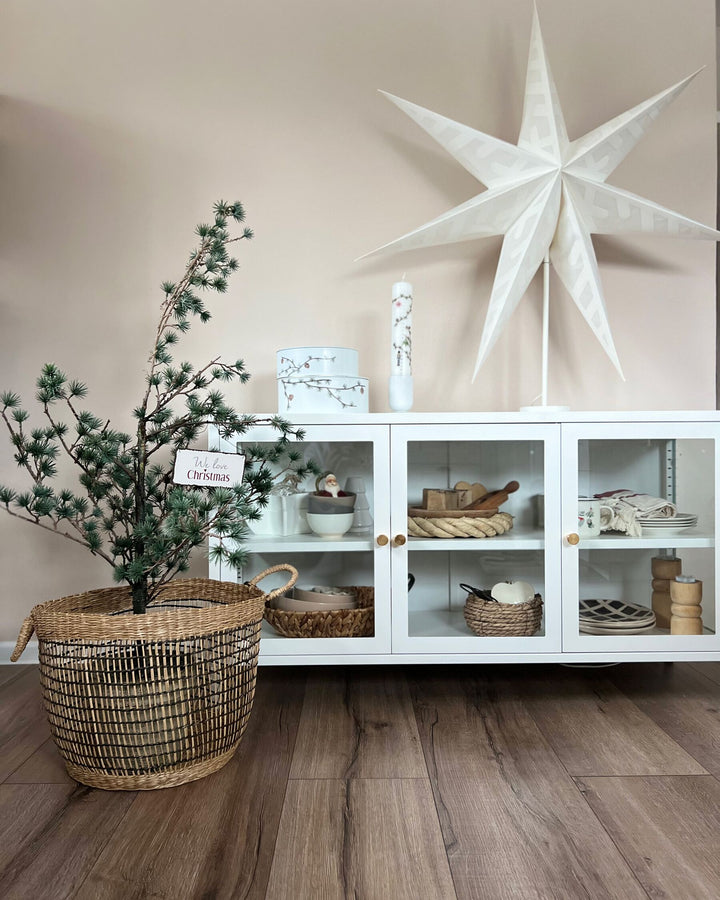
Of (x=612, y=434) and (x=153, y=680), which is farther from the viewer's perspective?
(x=612, y=434)

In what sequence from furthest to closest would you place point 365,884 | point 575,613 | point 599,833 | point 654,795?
1. point 575,613
2. point 654,795
3. point 599,833
4. point 365,884

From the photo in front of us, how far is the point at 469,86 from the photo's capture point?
6.63ft

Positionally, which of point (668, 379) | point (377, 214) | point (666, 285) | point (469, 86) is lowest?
point (668, 379)

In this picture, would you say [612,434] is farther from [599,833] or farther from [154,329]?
[154,329]

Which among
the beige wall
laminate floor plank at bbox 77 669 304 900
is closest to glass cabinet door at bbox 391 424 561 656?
the beige wall

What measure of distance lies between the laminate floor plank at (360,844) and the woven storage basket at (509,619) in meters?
0.49

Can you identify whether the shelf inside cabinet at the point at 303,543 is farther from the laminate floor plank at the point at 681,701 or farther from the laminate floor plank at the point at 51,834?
the laminate floor plank at the point at 681,701

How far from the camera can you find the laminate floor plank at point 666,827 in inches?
37.7

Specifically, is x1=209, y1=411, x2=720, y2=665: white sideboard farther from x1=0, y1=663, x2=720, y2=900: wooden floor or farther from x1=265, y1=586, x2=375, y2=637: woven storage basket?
x1=0, y1=663, x2=720, y2=900: wooden floor

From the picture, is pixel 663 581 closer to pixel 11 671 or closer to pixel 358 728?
pixel 358 728

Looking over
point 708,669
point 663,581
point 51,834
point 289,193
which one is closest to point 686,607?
point 663,581

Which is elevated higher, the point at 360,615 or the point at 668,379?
the point at 668,379

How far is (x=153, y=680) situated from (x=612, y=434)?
3.86 ft

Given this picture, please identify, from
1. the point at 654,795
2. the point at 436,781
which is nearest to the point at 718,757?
the point at 654,795
